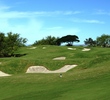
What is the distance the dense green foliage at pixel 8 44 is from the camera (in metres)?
62.2

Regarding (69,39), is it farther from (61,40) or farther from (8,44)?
(8,44)

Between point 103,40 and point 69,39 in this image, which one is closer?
point 69,39

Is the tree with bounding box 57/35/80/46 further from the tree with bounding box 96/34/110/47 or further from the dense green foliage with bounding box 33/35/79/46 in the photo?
the tree with bounding box 96/34/110/47

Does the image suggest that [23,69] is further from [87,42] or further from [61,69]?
[87,42]

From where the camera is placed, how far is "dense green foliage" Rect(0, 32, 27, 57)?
6217 centimetres

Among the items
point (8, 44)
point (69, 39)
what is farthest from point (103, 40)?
point (8, 44)

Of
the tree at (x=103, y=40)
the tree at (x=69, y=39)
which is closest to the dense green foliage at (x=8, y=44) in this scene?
the tree at (x=69, y=39)

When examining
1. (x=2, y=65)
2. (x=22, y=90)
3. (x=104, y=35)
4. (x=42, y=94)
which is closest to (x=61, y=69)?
(x=2, y=65)

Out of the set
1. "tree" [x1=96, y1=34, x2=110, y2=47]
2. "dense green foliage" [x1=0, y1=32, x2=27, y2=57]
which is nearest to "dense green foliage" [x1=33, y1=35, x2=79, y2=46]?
"tree" [x1=96, y1=34, x2=110, y2=47]

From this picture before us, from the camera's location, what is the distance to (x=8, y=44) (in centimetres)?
6316

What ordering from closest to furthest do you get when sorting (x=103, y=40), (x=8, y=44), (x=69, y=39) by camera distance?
1. (x=8, y=44)
2. (x=69, y=39)
3. (x=103, y=40)

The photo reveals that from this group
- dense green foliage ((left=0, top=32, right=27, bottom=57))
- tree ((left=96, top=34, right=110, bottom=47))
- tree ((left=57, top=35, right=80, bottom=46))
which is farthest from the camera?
tree ((left=96, top=34, right=110, bottom=47))

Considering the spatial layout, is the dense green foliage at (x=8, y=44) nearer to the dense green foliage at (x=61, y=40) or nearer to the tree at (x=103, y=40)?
the dense green foliage at (x=61, y=40)

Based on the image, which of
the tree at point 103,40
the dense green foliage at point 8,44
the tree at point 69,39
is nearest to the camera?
the dense green foliage at point 8,44
